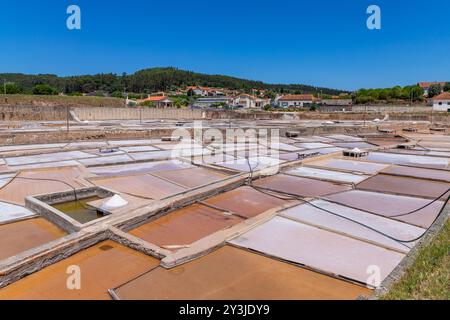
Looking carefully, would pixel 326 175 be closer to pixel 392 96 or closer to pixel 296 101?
pixel 392 96

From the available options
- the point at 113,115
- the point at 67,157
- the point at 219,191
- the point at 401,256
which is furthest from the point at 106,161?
the point at 113,115

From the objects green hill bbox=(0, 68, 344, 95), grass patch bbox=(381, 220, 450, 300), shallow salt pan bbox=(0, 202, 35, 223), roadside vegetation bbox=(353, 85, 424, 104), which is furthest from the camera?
green hill bbox=(0, 68, 344, 95)

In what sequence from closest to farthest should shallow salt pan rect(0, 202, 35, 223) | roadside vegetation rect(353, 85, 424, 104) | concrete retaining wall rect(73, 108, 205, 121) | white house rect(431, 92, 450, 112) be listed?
shallow salt pan rect(0, 202, 35, 223), concrete retaining wall rect(73, 108, 205, 121), white house rect(431, 92, 450, 112), roadside vegetation rect(353, 85, 424, 104)

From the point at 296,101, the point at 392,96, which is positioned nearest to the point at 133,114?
the point at 296,101

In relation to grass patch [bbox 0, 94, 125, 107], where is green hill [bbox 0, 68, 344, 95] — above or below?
above

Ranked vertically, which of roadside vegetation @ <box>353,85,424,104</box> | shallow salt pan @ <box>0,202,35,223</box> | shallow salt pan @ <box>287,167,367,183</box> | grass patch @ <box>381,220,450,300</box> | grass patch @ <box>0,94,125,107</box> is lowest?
shallow salt pan @ <box>0,202,35,223</box>

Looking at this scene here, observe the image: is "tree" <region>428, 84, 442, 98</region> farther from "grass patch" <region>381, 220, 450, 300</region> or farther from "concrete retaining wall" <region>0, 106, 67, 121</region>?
"grass patch" <region>381, 220, 450, 300</region>

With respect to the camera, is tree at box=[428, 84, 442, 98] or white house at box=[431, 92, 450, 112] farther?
tree at box=[428, 84, 442, 98]

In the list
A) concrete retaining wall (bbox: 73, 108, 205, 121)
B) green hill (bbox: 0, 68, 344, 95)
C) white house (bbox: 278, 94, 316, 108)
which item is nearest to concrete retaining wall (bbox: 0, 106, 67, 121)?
concrete retaining wall (bbox: 73, 108, 205, 121)
